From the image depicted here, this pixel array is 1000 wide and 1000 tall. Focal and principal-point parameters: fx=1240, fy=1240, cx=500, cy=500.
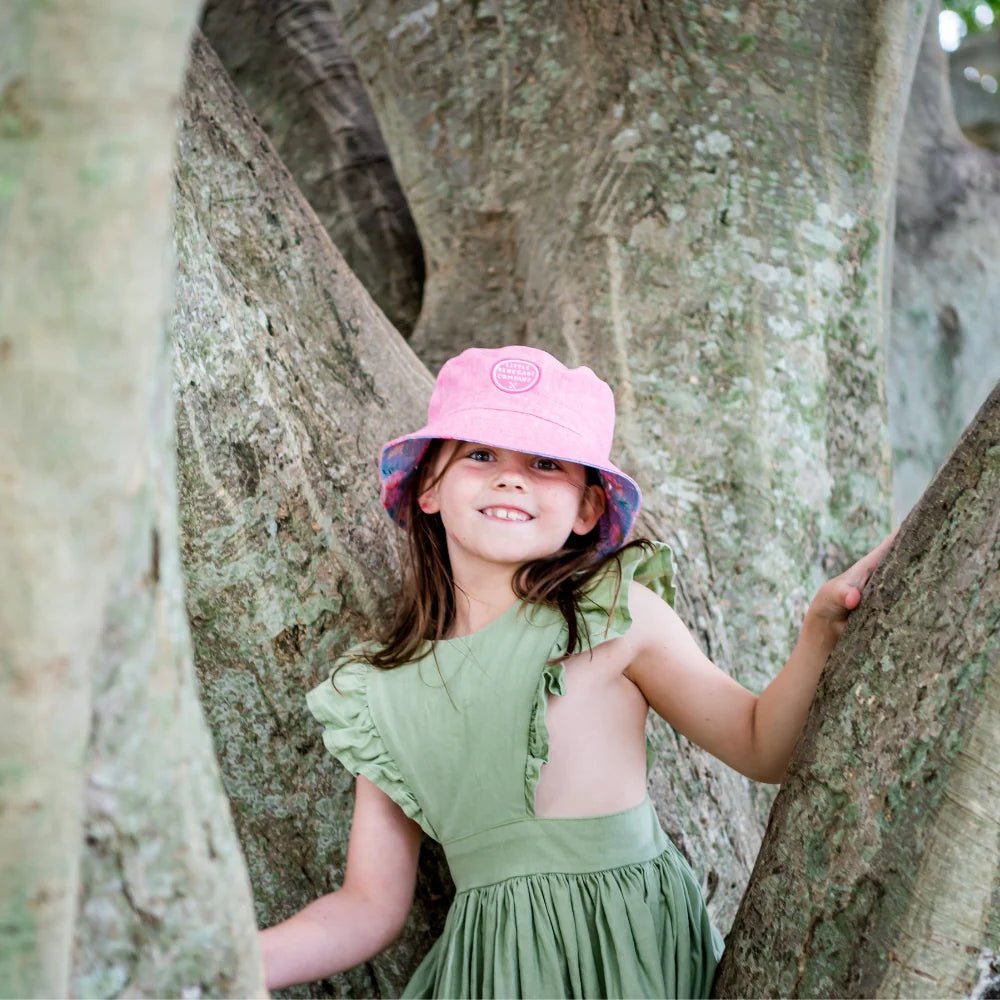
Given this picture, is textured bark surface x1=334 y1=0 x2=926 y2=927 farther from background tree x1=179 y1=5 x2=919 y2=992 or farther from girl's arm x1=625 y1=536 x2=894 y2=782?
girl's arm x1=625 y1=536 x2=894 y2=782

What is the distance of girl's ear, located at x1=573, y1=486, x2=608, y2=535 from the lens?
2012 millimetres

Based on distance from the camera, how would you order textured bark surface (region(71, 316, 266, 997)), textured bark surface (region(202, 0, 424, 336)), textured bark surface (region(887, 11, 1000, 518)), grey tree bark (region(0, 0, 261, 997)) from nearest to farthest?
grey tree bark (region(0, 0, 261, 997))
textured bark surface (region(71, 316, 266, 997))
textured bark surface (region(202, 0, 424, 336))
textured bark surface (region(887, 11, 1000, 518))

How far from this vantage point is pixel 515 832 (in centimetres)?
183

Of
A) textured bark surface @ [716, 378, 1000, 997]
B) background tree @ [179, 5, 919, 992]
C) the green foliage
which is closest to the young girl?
textured bark surface @ [716, 378, 1000, 997]

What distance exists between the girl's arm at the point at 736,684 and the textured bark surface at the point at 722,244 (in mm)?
574

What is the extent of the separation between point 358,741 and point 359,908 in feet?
0.79

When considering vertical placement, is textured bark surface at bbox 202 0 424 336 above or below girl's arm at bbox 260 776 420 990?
above

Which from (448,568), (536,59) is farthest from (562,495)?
(536,59)

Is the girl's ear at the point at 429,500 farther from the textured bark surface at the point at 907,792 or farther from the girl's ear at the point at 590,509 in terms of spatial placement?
the textured bark surface at the point at 907,792

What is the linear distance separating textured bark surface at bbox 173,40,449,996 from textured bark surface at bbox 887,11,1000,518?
2.55 m

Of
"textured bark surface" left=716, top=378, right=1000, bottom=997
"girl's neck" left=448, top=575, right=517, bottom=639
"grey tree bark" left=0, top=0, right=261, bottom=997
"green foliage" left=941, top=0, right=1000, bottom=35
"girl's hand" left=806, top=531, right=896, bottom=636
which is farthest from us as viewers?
"green foliage" left=941, top=0, right=1000, bottom=35

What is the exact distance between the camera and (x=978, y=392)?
4.28 meters

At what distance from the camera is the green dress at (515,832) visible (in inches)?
69.1

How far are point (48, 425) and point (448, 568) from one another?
1.24 metres
